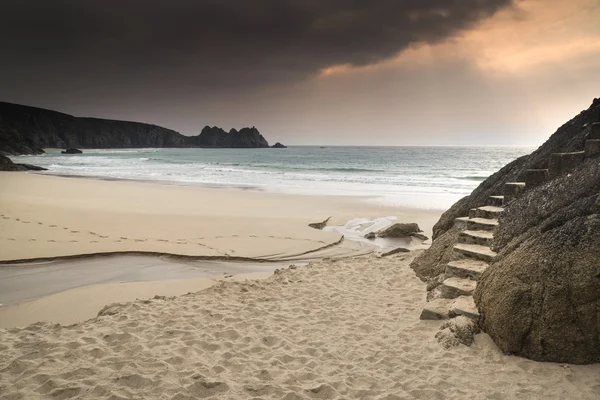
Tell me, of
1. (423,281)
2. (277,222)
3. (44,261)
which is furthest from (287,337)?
(277,222)

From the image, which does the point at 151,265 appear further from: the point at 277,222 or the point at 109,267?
the point at 277,222

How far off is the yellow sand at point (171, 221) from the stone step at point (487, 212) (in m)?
3.85

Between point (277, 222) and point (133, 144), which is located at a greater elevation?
point (133, 144)

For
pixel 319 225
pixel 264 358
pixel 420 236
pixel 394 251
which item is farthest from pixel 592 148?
pixel 319 225

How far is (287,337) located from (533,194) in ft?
15.0

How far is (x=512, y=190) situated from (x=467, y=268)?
2354 mm

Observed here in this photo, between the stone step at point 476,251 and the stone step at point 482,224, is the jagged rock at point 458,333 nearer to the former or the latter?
the stone step at point 476,251

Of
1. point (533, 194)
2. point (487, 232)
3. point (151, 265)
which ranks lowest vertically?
point (151, 265)

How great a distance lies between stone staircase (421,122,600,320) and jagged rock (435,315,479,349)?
0.17 meters

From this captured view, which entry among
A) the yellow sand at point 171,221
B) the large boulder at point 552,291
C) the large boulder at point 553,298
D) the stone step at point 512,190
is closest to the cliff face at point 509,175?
the stone step at point 512,190

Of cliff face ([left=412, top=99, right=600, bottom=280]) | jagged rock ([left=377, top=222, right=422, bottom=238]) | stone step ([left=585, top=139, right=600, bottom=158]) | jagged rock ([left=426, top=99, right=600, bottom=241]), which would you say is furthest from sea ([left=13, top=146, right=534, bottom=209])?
stone step ([left=585, top=139, right=600, bottom=158])

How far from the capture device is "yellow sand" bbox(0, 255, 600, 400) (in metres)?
3.69

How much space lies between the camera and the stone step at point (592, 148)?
566 centimetres

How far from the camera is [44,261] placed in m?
8.34
